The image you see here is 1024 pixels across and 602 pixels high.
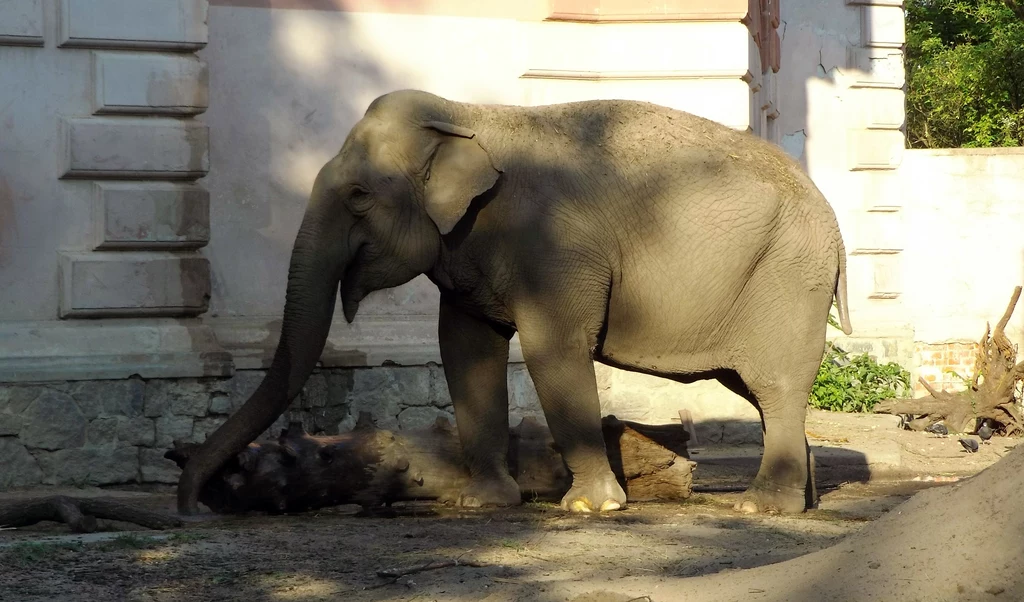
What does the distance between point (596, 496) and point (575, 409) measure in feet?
1.39

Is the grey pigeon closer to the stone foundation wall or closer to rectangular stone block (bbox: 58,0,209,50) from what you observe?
the stone foundation wall

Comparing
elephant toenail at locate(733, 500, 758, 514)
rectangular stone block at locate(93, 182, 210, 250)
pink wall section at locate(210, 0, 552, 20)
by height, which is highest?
pink wall section at locate(210, 0, 552, 20)

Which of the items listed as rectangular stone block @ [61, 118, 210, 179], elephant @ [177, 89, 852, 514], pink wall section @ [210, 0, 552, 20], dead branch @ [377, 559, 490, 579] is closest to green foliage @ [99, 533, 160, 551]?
elephant @ [177, 89, 852, 514]

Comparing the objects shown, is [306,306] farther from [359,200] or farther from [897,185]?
[897,185]

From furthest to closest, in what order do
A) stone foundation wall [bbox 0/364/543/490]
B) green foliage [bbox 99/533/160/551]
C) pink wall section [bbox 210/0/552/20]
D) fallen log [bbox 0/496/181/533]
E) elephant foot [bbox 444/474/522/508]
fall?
pink wall section [bbox 210/0/552/20], stone foundation wall [bbox 0/364/543/490], elephant foot [bbox 444/474/522/508], fallen log [bbox 0/496/181/533], green foliage [bbox 99/533/160/551]

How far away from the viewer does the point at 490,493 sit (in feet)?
22.3

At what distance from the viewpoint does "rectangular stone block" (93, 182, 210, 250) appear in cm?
813

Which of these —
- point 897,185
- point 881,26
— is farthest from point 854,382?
point 881,26

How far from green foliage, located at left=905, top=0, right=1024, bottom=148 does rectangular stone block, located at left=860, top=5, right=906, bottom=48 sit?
632 centimetres

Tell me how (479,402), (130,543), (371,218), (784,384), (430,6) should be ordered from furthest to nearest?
(430,6) → (479,402) → (784,384) → (371,218) → (130,543)

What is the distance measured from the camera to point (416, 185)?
21.7 feet

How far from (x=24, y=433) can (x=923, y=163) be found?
384 inches

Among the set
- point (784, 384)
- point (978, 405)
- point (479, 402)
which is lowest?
point (978, 405)

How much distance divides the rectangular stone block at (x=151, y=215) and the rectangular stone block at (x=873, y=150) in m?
7.76
